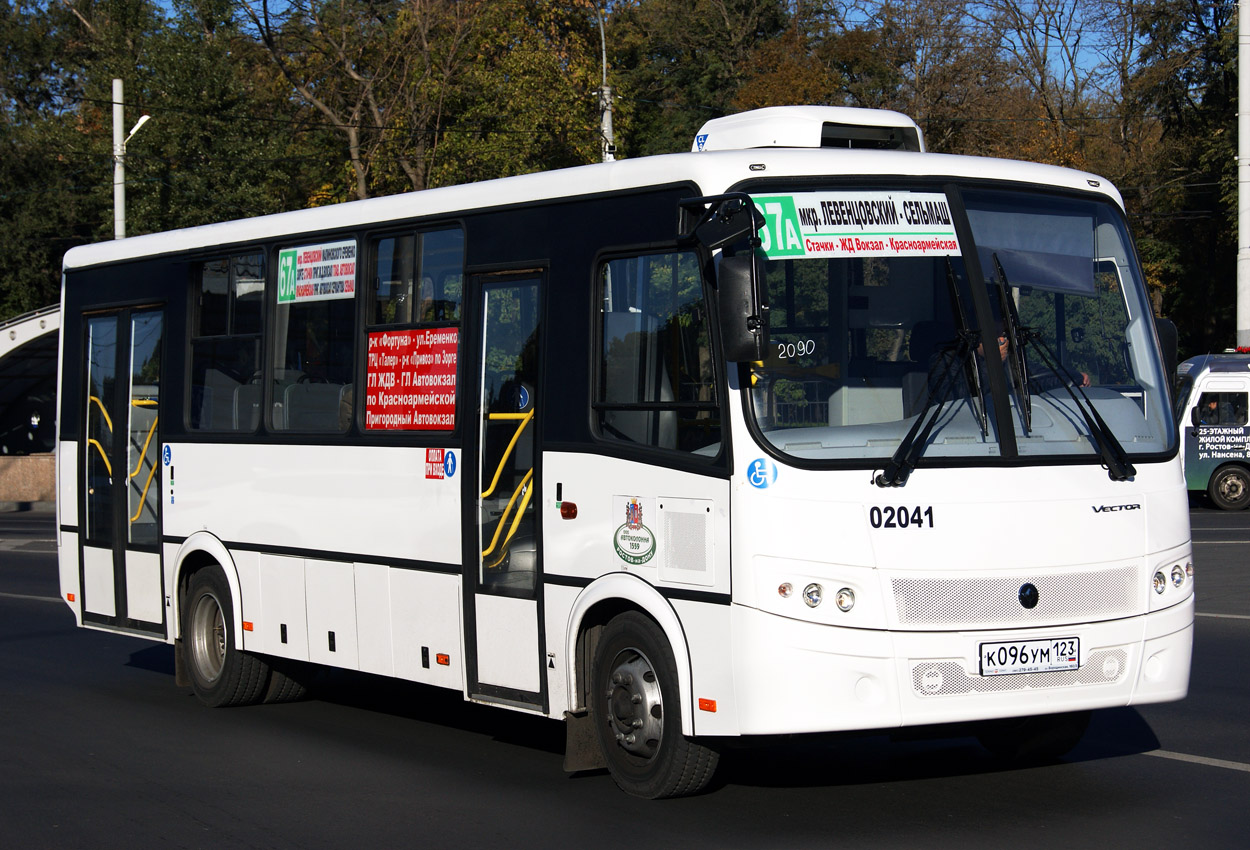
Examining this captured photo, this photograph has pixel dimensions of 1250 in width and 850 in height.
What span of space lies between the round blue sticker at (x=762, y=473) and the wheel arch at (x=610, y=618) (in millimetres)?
753

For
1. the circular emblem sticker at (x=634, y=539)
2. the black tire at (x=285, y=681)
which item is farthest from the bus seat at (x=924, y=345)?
the black tire at (x=285, y=681)

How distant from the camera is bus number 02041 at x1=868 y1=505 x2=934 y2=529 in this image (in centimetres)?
664

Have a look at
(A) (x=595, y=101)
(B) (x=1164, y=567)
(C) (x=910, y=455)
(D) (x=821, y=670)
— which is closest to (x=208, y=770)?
(D) (x=821, y=670)

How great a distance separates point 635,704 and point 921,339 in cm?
206

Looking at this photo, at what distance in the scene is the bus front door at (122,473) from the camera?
11.4 metres

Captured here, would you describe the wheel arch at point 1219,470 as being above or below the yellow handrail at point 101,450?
below

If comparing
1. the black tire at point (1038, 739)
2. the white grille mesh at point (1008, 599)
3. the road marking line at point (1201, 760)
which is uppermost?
the white grille mesh at point (1008, 599)

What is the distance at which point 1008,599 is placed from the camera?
674 cm

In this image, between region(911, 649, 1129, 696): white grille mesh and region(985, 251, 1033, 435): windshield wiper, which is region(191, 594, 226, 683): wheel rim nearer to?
region(911, 649, 1129, 696): white grille mesh

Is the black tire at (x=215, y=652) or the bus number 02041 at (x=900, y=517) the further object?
the black tire at (x=215, y=652)

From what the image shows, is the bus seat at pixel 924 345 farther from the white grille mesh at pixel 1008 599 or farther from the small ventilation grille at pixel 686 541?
the small ventilation grille at pixel 686 541

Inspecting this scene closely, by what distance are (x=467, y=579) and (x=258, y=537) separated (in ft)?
7.76

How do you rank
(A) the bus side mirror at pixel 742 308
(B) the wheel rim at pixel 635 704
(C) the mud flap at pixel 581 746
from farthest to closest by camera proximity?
(C) the mud flap at pixel 581 746 < (B) the wheel rim at pixel 635 704 < (A) the bus side mirror at pixel 742 308

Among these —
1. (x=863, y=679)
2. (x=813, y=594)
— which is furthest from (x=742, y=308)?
(x=863, y=679)
